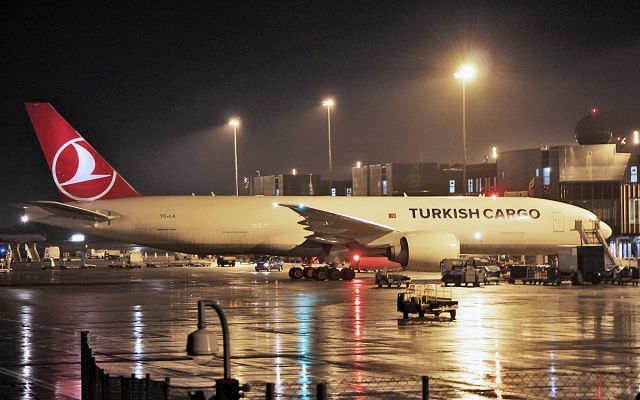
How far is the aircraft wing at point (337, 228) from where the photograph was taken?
5412 centimetres

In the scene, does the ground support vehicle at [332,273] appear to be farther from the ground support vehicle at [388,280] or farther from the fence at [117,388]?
the fence at [117,388]

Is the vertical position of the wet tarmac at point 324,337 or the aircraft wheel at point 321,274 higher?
the aircraft wheel at point 321,274

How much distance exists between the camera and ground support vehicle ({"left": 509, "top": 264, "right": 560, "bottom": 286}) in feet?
174

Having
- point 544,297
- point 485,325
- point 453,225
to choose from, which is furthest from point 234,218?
point 485,325

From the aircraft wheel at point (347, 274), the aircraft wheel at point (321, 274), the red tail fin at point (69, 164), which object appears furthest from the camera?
the aircraft wheel at point (321, 274)

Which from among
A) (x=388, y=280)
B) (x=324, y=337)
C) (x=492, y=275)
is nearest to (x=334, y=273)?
(x=388, y=280)

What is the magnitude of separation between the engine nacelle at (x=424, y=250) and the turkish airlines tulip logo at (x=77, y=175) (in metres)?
15.7

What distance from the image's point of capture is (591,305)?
36.5m

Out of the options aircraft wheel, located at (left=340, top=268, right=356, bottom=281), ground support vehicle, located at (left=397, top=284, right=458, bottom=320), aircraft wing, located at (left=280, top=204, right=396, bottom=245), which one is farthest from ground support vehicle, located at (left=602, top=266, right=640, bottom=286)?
ground support vehicle, located at (left=397, top=284, right=458, bottom=320)

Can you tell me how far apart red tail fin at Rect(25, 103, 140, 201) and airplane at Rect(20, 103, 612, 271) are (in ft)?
0.17

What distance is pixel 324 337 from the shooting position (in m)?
25.7

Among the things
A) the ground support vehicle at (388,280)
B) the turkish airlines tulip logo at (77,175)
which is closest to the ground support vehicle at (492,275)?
the ground support vehicle at (388,280)

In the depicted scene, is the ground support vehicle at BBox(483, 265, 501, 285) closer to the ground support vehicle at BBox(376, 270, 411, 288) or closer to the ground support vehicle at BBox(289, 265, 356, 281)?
the ground support vehicle at BBox(376, 270, 411, 288)

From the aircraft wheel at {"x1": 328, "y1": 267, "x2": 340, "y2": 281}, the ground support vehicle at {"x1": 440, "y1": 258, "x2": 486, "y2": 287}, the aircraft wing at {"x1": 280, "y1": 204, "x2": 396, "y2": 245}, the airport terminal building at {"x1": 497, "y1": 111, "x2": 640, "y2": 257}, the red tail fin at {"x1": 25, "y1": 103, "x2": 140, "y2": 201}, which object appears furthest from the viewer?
the airport terminal building at {"x1": 497, "y1": 111, "x2": 640, "y2": 257}
